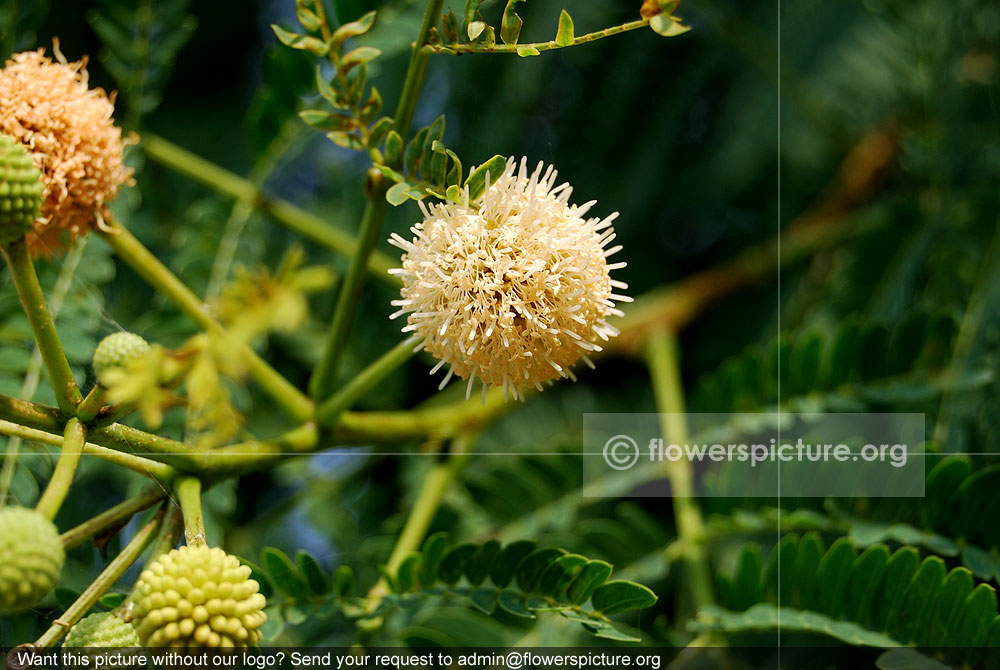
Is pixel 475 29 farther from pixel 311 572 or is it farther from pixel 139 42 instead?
pixel 139 42

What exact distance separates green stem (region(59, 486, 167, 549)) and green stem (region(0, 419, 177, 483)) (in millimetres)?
16

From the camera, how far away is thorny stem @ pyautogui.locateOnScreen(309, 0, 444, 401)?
0.68 meters

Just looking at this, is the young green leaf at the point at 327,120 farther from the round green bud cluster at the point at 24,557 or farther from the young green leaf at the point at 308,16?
the round green bud cluster at the point at 24,557

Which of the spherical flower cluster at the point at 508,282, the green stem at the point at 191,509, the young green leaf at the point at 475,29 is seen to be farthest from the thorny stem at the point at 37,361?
the young green leaf at the point at 475,29

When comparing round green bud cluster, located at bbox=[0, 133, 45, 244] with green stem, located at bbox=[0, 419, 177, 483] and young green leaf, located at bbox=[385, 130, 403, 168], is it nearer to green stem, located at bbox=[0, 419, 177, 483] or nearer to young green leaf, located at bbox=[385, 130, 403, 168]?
green stem, located at bbox=[0, 419, 177, 483]

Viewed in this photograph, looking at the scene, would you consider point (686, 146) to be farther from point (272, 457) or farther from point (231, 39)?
point (272, 457)

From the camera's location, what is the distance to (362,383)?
0.81 metres

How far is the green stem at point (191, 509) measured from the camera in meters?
0.62

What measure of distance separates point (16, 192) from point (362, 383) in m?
0.34

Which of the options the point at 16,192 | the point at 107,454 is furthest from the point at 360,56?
the point at 107,454

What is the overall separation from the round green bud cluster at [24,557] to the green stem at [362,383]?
1.07 ft

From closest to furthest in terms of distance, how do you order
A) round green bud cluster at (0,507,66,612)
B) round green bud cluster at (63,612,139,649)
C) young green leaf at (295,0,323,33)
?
round green bud cluster at (0,507,66,612) < round green bud cluster at (63,612,139,649) < young green leaf at (295,0,323,33)

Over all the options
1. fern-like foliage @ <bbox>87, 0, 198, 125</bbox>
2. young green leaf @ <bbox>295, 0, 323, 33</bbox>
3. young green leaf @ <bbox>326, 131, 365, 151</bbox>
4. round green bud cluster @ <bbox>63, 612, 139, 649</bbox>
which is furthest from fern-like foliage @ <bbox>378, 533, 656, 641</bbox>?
fern-like foliage @ <bbox>87, 0, 198, 125</bbox>

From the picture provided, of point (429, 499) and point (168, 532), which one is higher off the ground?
point (429, 499)
